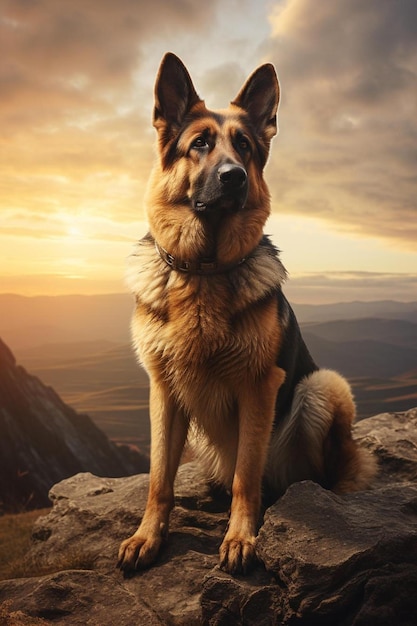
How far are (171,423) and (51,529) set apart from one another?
7.19 ft

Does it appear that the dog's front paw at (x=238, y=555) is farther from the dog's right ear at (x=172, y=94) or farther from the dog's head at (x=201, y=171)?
the dog's right ear at (x=172, y=94)

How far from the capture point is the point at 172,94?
15.5ft

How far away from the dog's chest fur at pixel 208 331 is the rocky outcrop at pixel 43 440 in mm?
12464

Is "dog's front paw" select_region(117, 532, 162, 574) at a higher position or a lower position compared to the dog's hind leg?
lower

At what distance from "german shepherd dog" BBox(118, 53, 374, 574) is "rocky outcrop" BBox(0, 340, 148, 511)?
12.2 m

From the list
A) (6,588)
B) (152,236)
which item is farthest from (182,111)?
(6,588)

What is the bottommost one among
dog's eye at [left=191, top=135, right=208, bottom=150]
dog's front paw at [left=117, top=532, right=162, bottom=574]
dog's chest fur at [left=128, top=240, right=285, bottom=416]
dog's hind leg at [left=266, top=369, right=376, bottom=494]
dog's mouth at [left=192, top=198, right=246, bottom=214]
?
dog's front paw at [left=117, top=532, right=162, bottom=574]

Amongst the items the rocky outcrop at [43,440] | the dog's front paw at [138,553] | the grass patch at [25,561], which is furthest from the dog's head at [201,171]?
the rocky outcrop at [43,440]

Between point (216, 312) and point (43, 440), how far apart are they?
1909 centimetres

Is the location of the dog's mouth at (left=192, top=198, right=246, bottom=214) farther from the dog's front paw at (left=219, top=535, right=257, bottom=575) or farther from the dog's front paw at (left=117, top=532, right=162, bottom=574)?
the dog's front paw at (left=117, top=532, right=162, bottom=574)

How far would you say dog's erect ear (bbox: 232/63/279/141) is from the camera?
4.88m

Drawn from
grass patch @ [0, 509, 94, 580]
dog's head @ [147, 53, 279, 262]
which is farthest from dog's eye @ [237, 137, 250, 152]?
grass patch @ [0, 509, 94, 580]

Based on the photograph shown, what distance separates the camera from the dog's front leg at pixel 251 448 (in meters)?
4.33

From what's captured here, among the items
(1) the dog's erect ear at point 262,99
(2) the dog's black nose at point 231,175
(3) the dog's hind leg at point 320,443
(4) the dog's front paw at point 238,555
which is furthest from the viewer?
(3) the dog's hind leg at point 320,443
